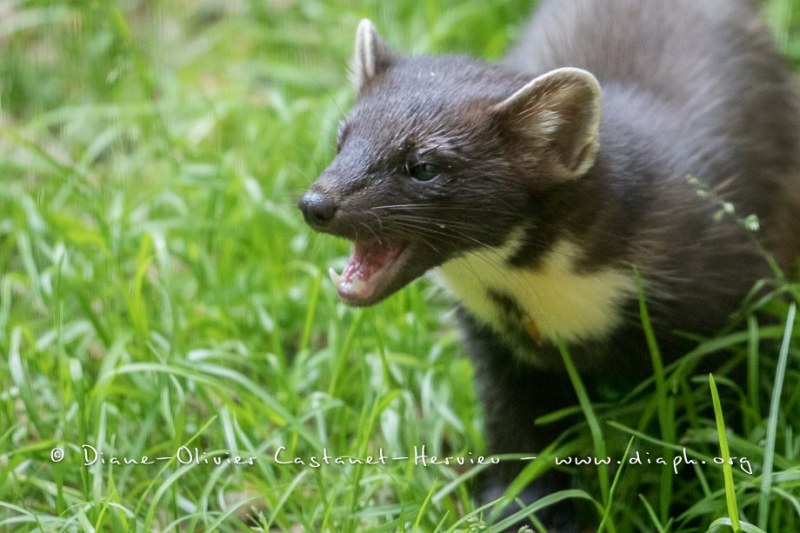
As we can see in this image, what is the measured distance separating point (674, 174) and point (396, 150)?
1.04 m

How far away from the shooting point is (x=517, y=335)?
3982 millimetres

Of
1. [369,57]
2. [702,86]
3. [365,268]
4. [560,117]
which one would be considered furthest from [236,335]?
[702,86]

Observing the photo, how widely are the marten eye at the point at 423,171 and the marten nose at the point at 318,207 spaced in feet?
0.89

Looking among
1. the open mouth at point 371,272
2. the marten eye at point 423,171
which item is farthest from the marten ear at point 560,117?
the open mouth at point 371,272

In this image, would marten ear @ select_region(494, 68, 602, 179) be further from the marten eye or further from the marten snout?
the marten snout

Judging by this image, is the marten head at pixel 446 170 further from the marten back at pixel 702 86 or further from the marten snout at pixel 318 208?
the marten back at pixel 702 86

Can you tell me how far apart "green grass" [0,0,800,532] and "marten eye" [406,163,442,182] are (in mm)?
778

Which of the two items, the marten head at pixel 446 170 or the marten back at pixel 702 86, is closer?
the marten head at pixel 446 170

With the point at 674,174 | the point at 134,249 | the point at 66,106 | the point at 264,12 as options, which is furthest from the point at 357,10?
the point at 674,174

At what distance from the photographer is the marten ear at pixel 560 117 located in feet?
11.6

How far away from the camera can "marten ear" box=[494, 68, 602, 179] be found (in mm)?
3547

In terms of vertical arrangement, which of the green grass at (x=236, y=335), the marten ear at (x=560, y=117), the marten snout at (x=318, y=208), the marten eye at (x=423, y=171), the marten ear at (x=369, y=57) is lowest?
the green grass at (x=236, y=335)

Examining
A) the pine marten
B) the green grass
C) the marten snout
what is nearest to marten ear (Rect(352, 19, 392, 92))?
the pine marten

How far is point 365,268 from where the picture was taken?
372cm
